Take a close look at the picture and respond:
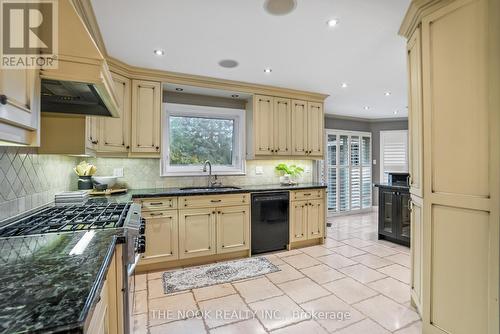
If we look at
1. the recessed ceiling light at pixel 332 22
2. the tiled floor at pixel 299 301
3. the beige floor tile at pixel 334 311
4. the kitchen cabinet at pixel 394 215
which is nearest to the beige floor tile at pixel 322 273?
the tiled floor at pixel 299 301

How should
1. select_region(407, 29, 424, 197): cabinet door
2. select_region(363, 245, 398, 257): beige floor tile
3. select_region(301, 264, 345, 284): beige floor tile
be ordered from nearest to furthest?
select_region(407, 29, 424, 197): cabinet door
select_region(301, 264, 345, 284): beige floor tile
select_region(363, 245, 398, 257): beige floor tile

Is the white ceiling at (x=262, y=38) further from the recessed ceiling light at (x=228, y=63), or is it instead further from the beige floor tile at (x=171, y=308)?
the beige floor tile at (x=171, y=308)

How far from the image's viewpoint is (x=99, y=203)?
2180 millimetres

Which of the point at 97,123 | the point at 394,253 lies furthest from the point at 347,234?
the point at 97,123

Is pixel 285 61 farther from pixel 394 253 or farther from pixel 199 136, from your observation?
pixel 394 253

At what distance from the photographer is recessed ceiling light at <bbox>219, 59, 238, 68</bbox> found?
9.31ft

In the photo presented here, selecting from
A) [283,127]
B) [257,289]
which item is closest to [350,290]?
[257,289]

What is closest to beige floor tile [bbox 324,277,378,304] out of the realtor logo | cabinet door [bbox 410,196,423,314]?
cabinet door [bbox 410,196,423,314]

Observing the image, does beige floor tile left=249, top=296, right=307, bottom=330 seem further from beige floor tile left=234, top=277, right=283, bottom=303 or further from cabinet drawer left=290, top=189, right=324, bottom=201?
cabinet drawer left=290, top=189, right=324, bottom=201

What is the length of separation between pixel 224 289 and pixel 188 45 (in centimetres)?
249

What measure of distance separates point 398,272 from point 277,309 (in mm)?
1667

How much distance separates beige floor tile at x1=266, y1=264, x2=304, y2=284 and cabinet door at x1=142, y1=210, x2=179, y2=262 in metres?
1.18

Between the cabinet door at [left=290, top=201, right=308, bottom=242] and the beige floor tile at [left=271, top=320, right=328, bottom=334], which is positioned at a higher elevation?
the cabinet door at [left=290, top=201, right=308, bottom=242]

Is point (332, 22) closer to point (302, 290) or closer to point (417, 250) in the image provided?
point (417, 250)
